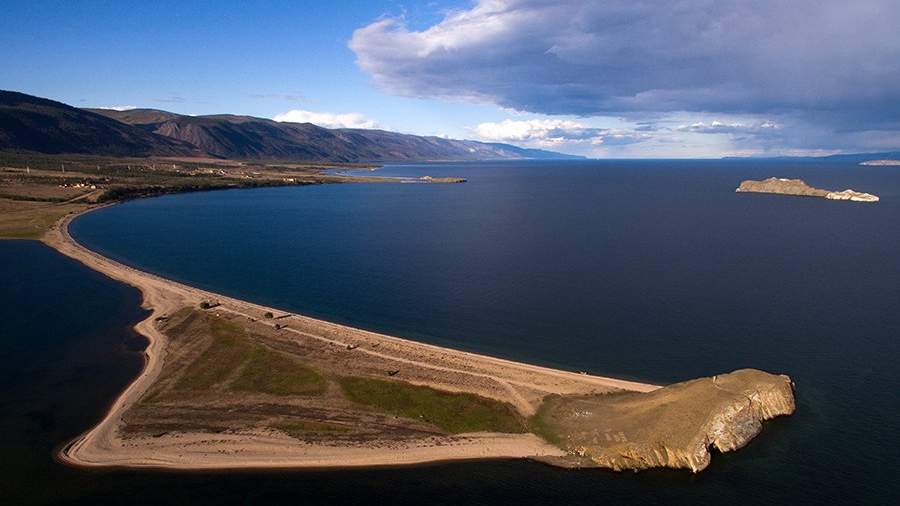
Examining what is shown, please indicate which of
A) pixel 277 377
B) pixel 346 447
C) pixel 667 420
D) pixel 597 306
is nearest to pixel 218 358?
pixel 277 377

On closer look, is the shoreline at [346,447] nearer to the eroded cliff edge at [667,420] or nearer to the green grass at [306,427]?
the green grass at [306,427]

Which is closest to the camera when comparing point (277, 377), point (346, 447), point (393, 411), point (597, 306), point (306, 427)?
point (346, 447)

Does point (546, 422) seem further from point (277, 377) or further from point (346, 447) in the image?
point (277, 377)

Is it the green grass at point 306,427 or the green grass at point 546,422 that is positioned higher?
the green grass at point 546,422

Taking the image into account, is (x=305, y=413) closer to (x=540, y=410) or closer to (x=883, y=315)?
(x=540, y=410)

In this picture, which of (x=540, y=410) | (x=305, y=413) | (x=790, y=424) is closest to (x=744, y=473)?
(x=790, y=424)

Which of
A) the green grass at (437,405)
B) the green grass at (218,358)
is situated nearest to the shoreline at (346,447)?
the green grass at (437,405)
